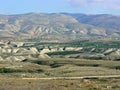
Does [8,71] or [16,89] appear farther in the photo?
[8,71]

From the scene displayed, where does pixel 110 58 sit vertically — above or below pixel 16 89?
below

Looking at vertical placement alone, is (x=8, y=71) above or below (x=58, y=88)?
below

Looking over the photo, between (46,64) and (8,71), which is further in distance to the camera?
(46,64)

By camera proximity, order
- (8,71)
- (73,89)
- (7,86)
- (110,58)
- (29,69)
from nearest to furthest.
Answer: (73,89)
(7,86)
(8,71)
(29,69)
(110,58)

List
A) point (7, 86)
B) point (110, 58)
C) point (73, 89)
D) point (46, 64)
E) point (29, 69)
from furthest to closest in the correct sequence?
point (110, 58), point (46, 64), point (29, 69), point (7, 86), point (73, 89)

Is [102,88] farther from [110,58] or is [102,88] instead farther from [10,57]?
[10,57]

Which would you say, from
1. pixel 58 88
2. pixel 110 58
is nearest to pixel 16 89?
pixel 58 88

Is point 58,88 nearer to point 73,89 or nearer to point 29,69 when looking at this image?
point 73,89

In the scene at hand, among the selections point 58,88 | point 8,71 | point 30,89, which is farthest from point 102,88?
point 8,71

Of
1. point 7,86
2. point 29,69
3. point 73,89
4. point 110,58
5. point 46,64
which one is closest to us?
point 73,89
